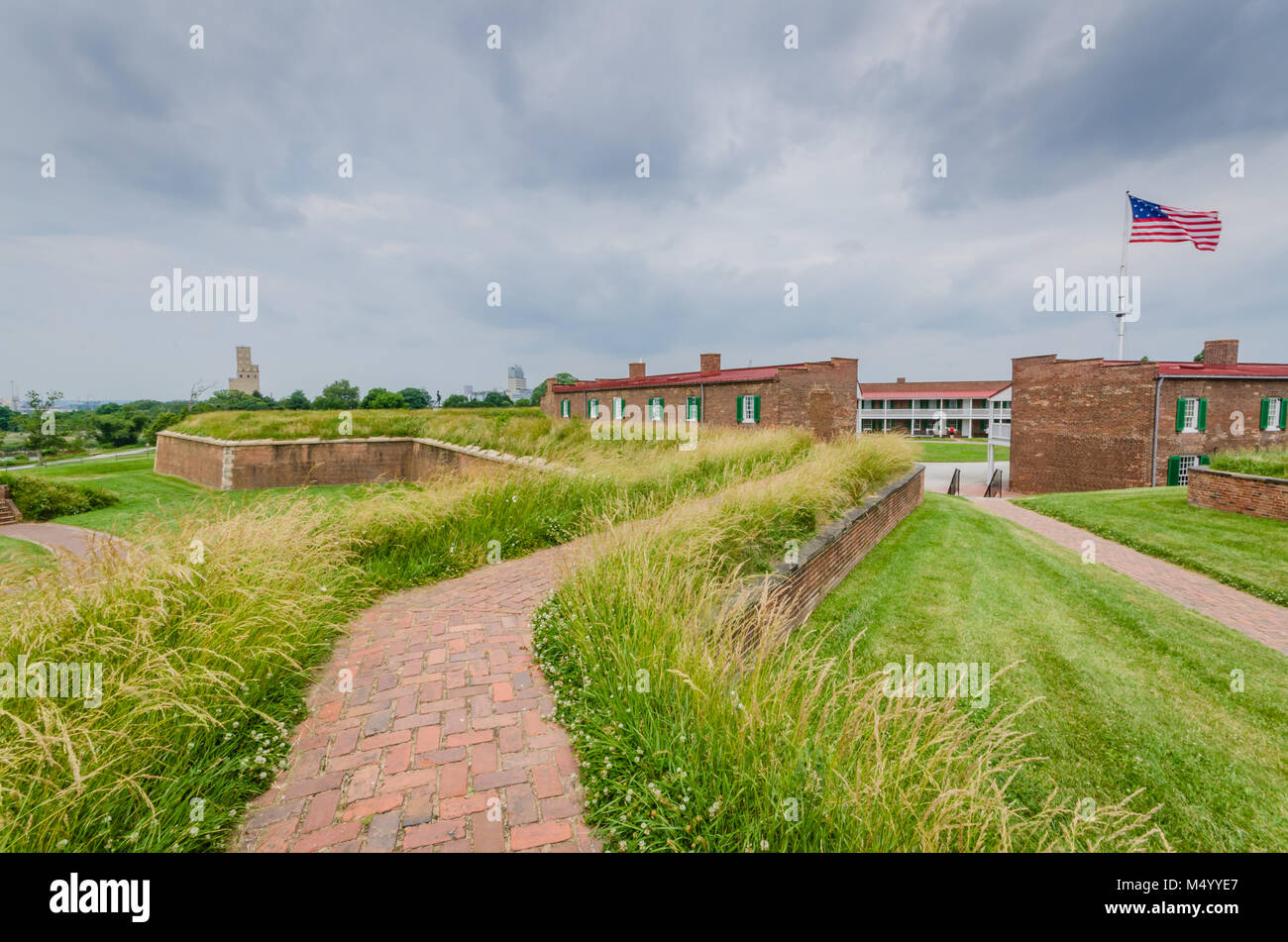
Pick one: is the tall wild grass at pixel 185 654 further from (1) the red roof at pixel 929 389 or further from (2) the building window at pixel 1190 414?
(1) the red roof at pixel 929 389

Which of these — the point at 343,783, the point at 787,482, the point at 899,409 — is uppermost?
the point at 899,409

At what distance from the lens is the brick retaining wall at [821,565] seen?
4.11 meters

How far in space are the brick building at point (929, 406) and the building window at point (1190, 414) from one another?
3921cm

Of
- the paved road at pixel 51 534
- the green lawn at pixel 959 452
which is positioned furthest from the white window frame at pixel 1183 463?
the paved road at pixel 51 534

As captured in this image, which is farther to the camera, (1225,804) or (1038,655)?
(1038,655)

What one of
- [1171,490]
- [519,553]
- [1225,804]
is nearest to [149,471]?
[519,553]

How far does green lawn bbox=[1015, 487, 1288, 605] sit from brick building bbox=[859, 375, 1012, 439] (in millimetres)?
48759

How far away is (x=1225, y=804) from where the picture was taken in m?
3.19

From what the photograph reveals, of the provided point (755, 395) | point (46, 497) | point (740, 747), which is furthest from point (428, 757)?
point (755, 395)

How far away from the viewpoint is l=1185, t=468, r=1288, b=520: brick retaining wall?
34.2 feet

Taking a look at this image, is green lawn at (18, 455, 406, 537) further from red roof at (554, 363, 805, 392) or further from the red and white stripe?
the red and white stripe

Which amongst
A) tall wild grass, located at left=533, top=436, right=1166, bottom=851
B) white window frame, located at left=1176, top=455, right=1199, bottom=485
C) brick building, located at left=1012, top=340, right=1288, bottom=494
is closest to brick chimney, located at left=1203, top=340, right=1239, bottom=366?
brick building, located at left=1012, top=340, right=1288, bottom=494
